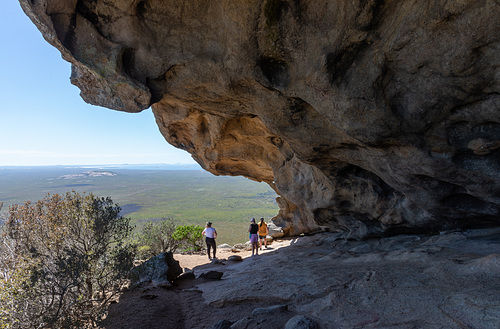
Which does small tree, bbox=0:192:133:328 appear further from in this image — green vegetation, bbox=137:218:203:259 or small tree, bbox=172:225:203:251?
small tree, bbox=172:225:203:251

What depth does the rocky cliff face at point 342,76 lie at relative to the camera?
17.7 feet

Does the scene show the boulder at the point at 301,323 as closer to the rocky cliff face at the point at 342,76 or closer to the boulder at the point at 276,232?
the rocky cliff face at the point at 342,76

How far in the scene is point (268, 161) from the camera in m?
15.4

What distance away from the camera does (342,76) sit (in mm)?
6387

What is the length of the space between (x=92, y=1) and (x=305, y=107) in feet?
21.9

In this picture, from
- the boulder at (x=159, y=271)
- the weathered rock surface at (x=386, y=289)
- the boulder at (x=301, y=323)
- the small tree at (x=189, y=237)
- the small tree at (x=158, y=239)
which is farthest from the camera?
the small tree at (x=189, y=237)

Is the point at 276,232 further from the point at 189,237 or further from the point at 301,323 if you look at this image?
the point at 301,323

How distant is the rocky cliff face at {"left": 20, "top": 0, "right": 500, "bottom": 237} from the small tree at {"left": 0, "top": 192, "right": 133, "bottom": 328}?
12.6 ft

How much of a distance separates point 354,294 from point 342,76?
5035 mm

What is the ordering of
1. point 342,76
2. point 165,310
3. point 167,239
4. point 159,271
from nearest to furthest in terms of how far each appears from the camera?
1. point 342,76
2. point 165,310
3. point 159,271
4. point 167,239

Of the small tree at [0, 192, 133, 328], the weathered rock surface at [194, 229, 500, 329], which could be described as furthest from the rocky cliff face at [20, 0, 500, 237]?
the small tree at [0, 192, 133, 328]

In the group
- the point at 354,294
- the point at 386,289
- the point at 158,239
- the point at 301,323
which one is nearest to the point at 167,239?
the point at 158,239

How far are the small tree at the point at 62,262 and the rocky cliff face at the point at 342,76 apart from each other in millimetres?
3853

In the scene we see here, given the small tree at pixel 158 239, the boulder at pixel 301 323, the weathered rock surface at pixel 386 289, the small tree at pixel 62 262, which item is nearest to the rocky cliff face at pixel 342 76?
the weathered rock surface at pixel 386 289
